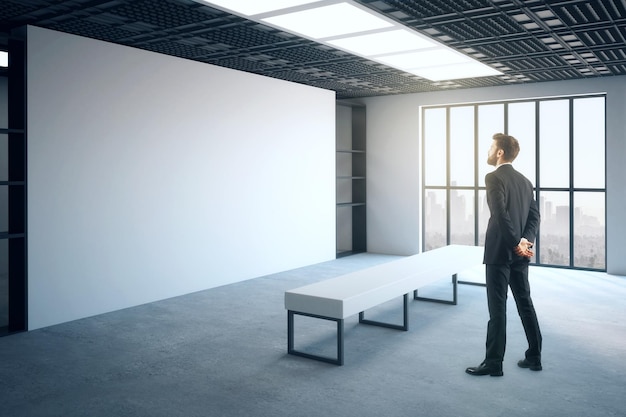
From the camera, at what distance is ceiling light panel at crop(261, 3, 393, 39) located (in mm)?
4617

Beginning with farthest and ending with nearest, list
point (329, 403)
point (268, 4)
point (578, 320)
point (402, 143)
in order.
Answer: point (402, 143)
point (578, 320)
point (268, 4)
point (329, 403)

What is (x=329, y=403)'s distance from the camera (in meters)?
3.38

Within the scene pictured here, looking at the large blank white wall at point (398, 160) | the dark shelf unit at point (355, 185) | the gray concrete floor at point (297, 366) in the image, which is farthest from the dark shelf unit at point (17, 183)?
the large blank white wall at point (398, 160)

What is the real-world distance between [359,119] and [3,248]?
5.92 m

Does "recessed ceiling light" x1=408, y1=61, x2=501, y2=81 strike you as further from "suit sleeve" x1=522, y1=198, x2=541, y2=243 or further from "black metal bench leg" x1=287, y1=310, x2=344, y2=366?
"black metal bench leg" x1=287, y1=310, x2=344, y2=366

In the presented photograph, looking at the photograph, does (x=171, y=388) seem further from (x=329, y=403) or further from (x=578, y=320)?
(x=578, y=320)

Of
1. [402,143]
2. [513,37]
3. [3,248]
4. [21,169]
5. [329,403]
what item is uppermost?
[513,37]

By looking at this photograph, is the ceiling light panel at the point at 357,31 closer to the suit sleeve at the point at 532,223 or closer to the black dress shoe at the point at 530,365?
the suit sleeve at the point at 532,223

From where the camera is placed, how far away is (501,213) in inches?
146

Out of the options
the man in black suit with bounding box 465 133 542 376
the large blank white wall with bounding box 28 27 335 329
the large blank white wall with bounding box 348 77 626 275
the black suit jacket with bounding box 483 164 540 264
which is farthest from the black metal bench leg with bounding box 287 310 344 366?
the large blank white wall with bounding box 348 77 626 275

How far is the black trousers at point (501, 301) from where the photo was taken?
12.2 feet

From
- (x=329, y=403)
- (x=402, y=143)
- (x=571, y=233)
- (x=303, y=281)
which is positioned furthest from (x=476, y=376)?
(x=402, y=143)

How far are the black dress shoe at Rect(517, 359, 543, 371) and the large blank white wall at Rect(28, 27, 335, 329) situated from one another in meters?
3.87

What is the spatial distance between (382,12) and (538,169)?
4.77 meters
